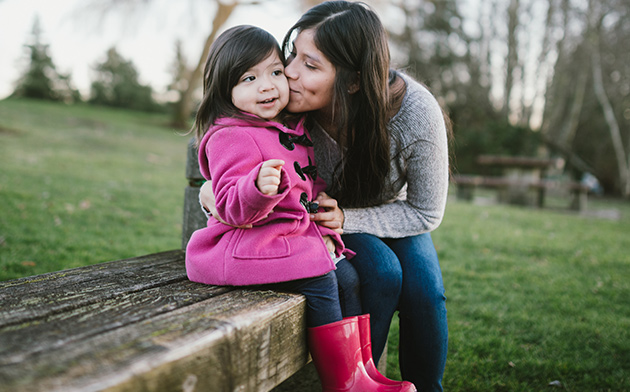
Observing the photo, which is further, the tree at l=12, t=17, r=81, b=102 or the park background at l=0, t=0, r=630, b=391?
the tree at l=12, t=17, r=81, b=102

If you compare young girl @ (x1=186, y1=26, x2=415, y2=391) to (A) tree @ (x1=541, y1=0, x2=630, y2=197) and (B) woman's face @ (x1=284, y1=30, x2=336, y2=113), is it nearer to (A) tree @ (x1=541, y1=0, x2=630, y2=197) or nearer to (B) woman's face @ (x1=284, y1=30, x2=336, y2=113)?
(B) woman's face @ (x1=284, y1=30, x2=336, y2=113)

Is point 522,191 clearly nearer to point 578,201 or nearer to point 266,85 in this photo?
point 578,201

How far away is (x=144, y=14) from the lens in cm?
1630

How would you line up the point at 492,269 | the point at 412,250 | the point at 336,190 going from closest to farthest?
the point at 412,250 < the point at 336,190 < the point at 492,269

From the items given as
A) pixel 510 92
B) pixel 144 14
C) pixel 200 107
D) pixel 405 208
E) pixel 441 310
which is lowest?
pixel 441 310

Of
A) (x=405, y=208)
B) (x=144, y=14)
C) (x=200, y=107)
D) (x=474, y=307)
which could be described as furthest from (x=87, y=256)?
(x=144, y=14)

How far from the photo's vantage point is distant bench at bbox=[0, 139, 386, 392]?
2.66ft

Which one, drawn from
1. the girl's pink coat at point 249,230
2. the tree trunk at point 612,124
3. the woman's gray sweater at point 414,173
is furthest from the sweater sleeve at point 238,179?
the tree trunk at point 612,124

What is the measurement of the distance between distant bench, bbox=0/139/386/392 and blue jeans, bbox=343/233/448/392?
36cm

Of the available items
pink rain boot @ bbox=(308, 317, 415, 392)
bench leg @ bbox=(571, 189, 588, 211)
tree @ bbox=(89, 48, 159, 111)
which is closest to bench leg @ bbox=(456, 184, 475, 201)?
bench leg @ bbox=(571, 189, 588, 211)

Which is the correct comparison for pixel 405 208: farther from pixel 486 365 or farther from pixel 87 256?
pixel 87 256

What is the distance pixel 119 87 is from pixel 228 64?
83.6 ft

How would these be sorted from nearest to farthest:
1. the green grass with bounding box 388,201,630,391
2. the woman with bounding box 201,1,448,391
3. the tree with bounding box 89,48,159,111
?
the woman with bounding box 201,1,448,391, the green grass with bounding box 388,201,630,391, the tree with bounding box 89,48,159,111

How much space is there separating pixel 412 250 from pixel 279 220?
2.03ft
